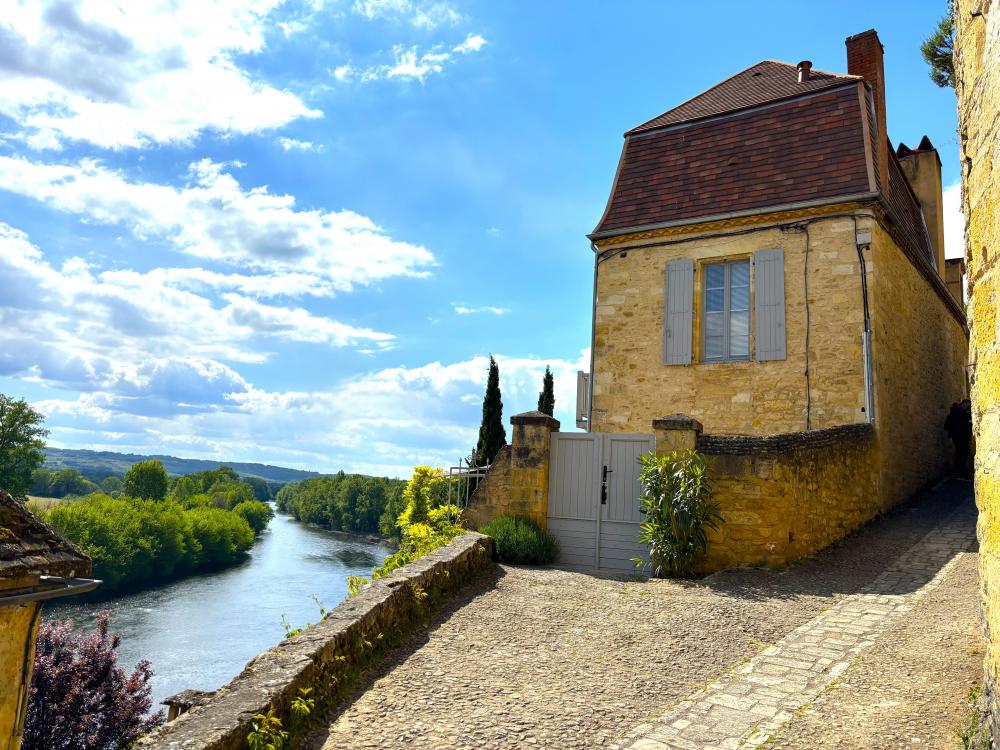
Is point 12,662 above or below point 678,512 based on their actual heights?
below

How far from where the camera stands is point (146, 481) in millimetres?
69938

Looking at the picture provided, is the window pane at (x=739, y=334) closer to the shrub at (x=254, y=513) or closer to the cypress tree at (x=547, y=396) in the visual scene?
the cypress tree at (x=547, y=396)

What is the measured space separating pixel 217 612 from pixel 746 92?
146 ft

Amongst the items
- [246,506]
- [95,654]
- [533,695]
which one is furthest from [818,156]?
[246,506]

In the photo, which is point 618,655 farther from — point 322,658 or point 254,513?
point 254,513

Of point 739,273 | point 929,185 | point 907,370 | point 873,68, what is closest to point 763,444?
point 739,273

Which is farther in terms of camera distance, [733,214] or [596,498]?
[733,214]

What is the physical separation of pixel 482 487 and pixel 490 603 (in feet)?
8.88

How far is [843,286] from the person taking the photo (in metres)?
9.84

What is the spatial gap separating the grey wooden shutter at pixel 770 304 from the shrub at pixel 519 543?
4669mm

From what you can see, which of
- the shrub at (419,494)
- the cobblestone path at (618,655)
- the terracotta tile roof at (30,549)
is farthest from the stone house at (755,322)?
the terracotta tile roof at (30,549)

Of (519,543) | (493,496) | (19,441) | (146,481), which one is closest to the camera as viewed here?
(519,543)

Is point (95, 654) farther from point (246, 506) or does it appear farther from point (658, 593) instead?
point (246, 506)

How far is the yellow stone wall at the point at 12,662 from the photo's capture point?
4453 millimetres
